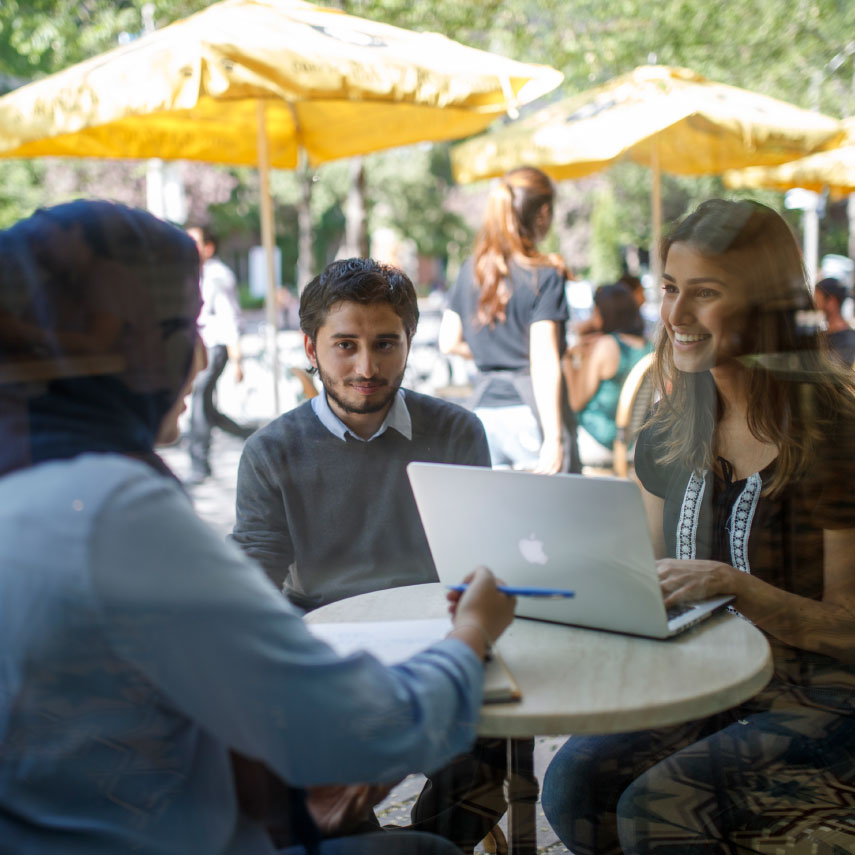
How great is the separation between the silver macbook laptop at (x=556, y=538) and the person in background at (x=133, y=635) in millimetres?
249

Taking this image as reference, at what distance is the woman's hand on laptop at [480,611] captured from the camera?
108 cm

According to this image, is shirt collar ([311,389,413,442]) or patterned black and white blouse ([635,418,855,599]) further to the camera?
shirt collar ([311,389,413,442])

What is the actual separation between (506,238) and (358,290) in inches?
57.4

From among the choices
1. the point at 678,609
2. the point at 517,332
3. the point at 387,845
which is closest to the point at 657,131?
the point at 517,332

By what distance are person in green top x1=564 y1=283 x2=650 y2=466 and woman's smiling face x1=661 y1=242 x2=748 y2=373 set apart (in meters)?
1.56

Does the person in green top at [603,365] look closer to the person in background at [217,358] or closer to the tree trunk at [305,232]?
the tree trunk at [305,232]

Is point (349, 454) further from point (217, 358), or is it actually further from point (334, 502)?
point (217, 358)

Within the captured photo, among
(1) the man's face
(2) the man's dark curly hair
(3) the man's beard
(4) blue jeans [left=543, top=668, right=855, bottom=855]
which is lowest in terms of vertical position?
(4) blue jeans [left=543, top=668, right=855, bottom=855]

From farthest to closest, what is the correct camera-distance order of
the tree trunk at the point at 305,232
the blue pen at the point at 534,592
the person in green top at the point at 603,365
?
the person in green top at the point at 603,365, the tree trunk at the point at 305,232, the blue pen at the point at 534,592

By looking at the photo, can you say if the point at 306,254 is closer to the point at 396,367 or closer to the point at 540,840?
the point at 396,367

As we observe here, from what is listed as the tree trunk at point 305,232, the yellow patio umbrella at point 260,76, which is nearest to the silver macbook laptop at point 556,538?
the tree trunk at point 305,232

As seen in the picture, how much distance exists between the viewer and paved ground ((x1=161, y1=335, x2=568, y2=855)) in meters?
1.15

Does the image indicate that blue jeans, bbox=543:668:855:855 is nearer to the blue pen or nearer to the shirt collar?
the blue pen

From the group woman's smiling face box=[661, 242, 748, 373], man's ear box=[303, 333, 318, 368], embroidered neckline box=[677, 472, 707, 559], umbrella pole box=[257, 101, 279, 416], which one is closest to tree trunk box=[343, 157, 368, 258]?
umbrella pole box=[257, 101, 279, 416]
